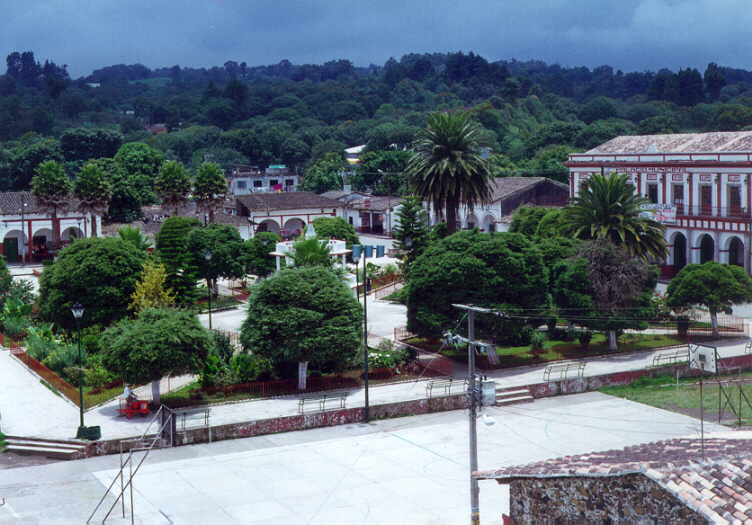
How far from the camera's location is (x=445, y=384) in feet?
116

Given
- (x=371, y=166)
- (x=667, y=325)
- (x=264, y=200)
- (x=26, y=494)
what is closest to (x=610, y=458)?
(x=26, y=494)

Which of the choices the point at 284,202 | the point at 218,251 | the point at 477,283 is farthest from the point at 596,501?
the point at 284,202

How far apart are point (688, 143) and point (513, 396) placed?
1314 inches

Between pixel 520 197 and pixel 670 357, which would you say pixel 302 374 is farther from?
pixel 520 197

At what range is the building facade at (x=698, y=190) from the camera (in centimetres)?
5562

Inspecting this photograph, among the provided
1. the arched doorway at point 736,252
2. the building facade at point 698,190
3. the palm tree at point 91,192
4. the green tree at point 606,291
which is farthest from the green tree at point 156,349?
the arched doorway at point 736,252

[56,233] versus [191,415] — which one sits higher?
[56,233]

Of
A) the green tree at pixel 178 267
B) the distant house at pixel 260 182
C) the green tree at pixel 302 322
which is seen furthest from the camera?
the distant house at pixel 260 182

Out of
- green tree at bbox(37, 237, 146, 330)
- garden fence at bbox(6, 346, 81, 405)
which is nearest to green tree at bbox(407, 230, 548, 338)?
green tree at bbox(37, 237, 146, 330)

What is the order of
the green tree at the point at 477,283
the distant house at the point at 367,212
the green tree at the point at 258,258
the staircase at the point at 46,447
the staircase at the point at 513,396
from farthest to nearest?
the distant house at the point at 367,212, the green tree at the point at 258,258, the green tree at the point at 477,283, the staircase at the point at 513,396, the staircase at the point at 46,447

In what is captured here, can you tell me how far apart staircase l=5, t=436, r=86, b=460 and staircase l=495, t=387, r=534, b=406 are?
15698 mm

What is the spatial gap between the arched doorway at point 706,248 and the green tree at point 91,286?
38.1m

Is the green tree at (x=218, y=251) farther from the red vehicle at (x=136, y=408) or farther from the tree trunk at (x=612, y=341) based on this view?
the tree trunk at (x=612, y=341)

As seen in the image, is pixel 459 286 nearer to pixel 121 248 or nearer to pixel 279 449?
pixel 279 449
